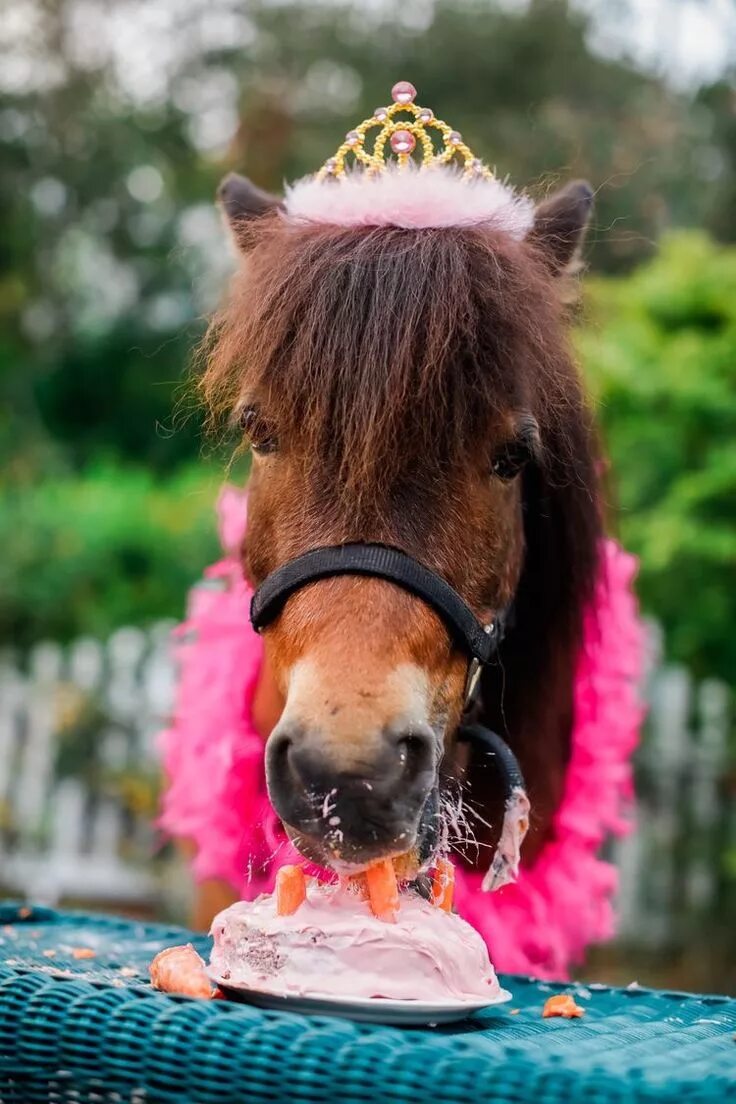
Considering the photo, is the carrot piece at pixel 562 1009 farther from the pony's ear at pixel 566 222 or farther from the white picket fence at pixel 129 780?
the white picket fence at pixel 129 780

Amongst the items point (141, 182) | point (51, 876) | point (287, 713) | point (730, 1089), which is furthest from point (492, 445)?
point (141, 182)

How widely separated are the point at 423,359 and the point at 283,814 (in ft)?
2.35

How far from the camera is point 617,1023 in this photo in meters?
1.57

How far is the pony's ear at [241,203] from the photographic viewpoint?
2.60 meters

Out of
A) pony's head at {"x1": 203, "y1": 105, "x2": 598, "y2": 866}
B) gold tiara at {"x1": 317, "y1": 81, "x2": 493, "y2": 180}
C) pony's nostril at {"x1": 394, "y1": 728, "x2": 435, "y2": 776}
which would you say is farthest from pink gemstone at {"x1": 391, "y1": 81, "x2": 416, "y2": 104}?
pony's nostril at {"x1": 394, "y1": 728, "x2": 435, "y2": 776}

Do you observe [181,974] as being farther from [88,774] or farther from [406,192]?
[88,774]

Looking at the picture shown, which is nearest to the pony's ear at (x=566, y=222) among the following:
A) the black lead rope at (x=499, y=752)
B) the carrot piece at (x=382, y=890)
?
the black lead rope at (x=499, y=752)

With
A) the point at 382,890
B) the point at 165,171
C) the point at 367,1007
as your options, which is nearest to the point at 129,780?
the point at 382,890

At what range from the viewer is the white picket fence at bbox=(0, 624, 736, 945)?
575 cm

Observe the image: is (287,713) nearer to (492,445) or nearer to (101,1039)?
(101,1039)

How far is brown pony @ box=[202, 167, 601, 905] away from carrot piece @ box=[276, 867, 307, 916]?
6cm

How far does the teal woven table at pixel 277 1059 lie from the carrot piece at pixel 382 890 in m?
0.16

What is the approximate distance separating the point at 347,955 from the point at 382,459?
68cm

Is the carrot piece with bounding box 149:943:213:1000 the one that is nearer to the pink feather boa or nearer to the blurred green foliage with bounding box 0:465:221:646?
the pink feather boa
